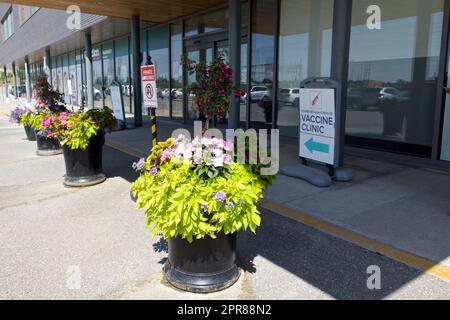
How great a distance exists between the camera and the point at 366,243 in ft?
12.2

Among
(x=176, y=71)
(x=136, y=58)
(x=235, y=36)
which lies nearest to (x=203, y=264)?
(x=235, y=36)

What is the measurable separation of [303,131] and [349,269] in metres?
3.29

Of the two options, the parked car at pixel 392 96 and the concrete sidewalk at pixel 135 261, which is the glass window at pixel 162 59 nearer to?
the parked car at pixel 392 96

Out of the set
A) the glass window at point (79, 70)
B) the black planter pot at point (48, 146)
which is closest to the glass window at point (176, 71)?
the black planter pot at point (48, 146)

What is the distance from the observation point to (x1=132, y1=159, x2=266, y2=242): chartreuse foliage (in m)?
2.73

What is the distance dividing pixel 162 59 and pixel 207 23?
319 cm

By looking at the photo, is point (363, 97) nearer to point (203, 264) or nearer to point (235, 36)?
point (235, 36)

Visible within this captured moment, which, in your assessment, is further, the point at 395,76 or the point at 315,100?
the point at 395,76

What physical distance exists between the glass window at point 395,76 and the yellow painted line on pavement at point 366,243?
3.49 m

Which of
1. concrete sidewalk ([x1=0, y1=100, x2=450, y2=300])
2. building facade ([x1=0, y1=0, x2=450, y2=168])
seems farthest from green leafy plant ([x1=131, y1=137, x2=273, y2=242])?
building facade ([x1=0, y1=0, x2=450, y2=168])

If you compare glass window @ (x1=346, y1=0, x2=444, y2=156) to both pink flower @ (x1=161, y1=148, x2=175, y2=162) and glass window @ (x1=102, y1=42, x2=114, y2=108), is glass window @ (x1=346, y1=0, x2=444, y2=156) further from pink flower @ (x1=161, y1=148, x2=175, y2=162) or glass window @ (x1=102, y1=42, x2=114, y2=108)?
glass window @ (x1=102, y1=42, x2=114, y2=108)

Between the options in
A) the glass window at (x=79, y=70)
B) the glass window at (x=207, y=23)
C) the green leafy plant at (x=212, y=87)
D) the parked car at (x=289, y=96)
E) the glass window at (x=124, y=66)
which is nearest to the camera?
the green leafy plant at (x=212, y=87)

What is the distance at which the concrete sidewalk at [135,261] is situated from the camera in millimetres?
2990

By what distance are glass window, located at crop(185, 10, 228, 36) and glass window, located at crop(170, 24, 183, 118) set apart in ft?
2.14
